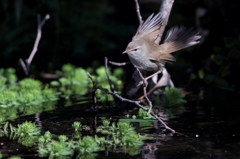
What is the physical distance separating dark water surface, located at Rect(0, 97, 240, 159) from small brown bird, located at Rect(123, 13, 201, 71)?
707 millimetres

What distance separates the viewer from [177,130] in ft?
14.8

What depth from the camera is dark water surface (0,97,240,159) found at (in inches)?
146

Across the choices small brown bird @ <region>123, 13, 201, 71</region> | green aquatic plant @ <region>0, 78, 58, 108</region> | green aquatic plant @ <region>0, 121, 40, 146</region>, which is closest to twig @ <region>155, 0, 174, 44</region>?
small brown bird @ <region>123, 13, 201, 71</region>

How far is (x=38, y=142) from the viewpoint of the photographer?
4059 millimetres

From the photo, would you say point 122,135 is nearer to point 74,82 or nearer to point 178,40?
point 178,40

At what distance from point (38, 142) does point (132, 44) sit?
1.37m

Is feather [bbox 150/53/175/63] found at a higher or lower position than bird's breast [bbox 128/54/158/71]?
higher

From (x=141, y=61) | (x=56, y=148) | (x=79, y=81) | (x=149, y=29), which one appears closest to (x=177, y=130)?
(x=141, y=61)

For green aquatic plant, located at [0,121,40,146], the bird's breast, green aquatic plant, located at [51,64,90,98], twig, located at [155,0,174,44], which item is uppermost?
twig, located at [155,0,174,44]

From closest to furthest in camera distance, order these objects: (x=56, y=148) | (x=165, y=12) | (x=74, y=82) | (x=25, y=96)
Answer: (x=56, y=148)
(x=165, y=12)
(x=25, y=96)
(x=74, y=82)

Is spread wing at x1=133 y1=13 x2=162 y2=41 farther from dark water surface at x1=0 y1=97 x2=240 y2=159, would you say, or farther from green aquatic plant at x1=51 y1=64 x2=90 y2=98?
green aquatic plant at x1=51 y1=64 x2=90 y2=98

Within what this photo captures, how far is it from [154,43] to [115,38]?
6.36m

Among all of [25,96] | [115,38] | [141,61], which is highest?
[115,38]

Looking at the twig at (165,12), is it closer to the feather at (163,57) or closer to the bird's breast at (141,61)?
the feather at (163,57)
